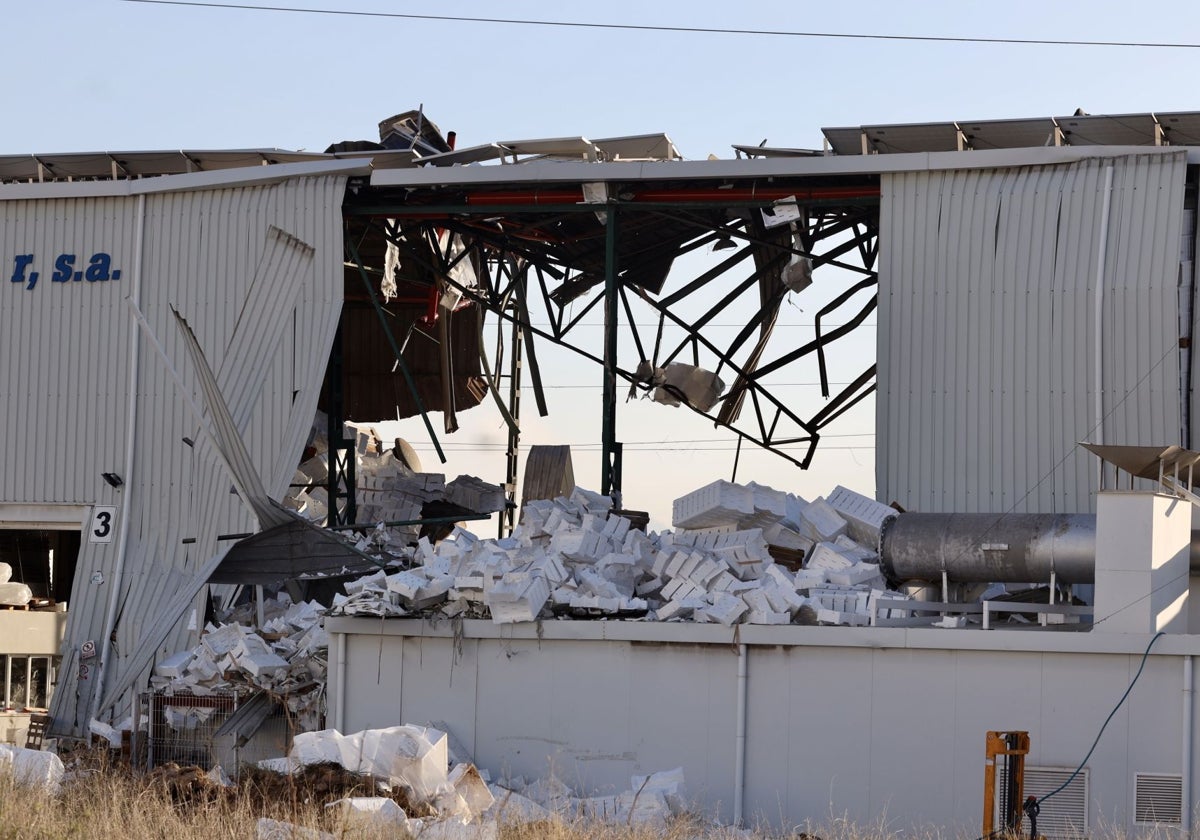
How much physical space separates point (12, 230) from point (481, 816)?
1830 centimetres

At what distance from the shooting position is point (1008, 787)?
16.0 m

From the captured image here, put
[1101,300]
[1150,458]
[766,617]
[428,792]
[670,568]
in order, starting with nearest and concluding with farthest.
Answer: [428,792]
[766,617]
[1150,458]
[670,568]
[1101,300]

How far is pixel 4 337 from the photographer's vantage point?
29.7 meters

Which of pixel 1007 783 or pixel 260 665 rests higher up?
pixel 260 665

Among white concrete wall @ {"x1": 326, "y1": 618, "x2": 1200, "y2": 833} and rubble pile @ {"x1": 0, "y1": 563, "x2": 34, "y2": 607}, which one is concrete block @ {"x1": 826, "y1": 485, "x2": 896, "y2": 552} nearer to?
white concrete wall @ {"x1": 326, "y1": 618, "x2": 1200, "y2": 833}

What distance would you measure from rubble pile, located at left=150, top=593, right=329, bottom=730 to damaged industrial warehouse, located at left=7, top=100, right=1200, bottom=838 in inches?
3.6

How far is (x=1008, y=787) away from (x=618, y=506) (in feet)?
36.5

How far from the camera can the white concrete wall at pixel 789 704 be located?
682 inches

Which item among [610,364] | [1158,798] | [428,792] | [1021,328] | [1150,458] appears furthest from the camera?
[610,364]

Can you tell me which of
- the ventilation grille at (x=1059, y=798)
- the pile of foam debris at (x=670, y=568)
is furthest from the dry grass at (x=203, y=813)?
the pile of foam debris at (x=670, y=568)

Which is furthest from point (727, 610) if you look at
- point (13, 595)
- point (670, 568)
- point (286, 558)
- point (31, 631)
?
point (13, 595)

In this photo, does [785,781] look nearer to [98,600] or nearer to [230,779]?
[230,779]

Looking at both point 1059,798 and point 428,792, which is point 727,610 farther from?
point 428,792

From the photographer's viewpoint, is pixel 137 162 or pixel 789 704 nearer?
pixel 789 704
